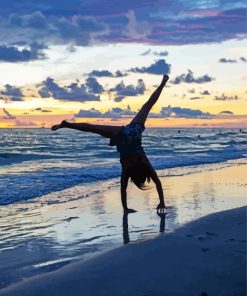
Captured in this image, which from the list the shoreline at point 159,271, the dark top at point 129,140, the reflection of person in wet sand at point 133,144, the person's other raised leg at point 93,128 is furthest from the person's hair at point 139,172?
the shoreline at point 159,271

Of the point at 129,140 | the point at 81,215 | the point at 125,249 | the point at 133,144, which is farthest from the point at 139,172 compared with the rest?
the point at 125,249

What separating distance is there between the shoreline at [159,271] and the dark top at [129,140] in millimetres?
2715

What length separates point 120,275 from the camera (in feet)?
17.0

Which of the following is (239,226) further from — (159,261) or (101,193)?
(101,193)

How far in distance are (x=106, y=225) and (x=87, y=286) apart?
3.86 meters

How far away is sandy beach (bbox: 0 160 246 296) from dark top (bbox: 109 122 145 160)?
4.05 ft

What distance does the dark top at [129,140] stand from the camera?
9.21m

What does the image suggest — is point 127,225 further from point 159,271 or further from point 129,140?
point 159,271

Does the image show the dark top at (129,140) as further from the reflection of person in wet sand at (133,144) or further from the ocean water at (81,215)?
the ocean water at (81,215)

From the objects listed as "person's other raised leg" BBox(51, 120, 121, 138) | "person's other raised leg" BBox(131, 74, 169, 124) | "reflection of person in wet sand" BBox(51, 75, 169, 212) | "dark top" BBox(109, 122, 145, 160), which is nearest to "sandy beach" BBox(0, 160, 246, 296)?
"reflection of person in wet sand" BBox(51, 75, 169, 212)

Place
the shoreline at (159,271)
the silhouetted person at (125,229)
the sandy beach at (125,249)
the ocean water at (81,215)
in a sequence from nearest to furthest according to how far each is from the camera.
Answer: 1. the shoreline at (159,271)
2. the sandy beach at (125,249)
3. the ocean water at (81,215)
4. the silhouetted person at (125,229)

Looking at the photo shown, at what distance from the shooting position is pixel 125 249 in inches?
252

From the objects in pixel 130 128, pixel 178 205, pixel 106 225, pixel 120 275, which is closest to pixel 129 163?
pixel 130 128

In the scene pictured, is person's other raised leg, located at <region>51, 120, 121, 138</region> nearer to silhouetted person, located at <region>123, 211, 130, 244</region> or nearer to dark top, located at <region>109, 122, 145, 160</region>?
dark top, located at <region>109, 122, 145, 160</region>
